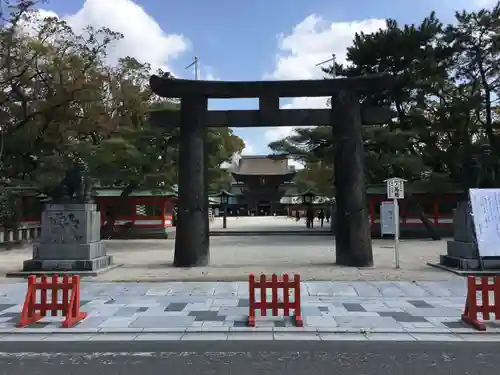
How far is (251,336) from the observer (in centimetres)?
728

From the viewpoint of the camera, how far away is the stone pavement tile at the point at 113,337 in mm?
7180

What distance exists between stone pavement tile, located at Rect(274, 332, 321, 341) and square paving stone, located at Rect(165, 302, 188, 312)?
8.10ft

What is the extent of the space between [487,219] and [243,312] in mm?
7972

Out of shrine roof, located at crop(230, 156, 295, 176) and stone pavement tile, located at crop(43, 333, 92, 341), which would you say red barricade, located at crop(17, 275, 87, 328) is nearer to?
stone pavement tile, located at crop(43, 333, 92, 341)

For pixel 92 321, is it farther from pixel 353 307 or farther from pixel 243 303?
pixel 353 307

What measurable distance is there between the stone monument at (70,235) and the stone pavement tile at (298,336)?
7.42m

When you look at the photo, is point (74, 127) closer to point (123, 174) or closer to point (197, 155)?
point (123, 174)

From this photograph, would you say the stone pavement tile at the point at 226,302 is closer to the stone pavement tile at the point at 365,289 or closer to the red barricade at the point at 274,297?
the red barricade at the point at 274,297

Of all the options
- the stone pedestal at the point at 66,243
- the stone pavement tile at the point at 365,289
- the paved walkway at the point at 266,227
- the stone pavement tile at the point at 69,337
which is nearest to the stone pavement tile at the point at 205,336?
the stone pavement tile at the point at 69,337

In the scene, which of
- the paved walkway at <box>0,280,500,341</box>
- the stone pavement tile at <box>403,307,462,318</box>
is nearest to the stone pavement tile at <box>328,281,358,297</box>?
the paved walkway at <box>0,280,500,341</box>

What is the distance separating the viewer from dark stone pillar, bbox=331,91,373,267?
14.5 metres

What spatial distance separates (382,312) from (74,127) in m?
19.9
